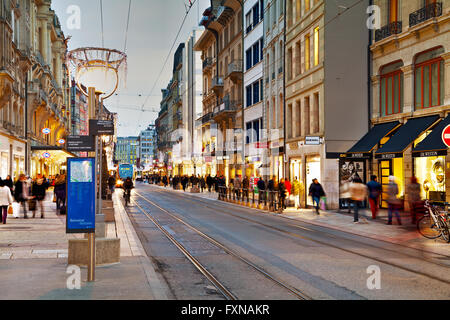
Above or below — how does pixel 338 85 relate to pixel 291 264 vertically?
above

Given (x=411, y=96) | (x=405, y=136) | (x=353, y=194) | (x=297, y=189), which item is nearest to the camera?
(x=353, y=194)

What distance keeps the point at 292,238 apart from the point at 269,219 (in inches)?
272

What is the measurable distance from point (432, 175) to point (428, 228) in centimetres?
718

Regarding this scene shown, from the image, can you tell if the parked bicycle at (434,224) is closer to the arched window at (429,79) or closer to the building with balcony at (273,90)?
the arched window at (429,79)

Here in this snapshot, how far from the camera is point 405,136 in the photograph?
73.3ft

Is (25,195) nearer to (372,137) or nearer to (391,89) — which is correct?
(372,137)

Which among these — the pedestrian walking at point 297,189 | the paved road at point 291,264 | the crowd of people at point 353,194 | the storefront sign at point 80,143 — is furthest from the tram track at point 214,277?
the pedestrian walking at point 297,189

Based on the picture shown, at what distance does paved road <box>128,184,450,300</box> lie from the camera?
27.1ft

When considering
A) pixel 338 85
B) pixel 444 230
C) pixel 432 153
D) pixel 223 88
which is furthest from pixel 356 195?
pixel 223 88

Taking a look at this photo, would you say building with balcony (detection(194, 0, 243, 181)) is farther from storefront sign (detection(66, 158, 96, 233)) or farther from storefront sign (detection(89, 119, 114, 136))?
storefront sign (detection(66, 158, 96, 233))

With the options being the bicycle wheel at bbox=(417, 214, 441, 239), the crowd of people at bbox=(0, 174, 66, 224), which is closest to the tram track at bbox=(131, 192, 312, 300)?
the crowd of people at bbox=(0, 174, 66, 224)

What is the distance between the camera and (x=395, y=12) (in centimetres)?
2483

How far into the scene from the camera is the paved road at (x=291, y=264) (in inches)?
325
